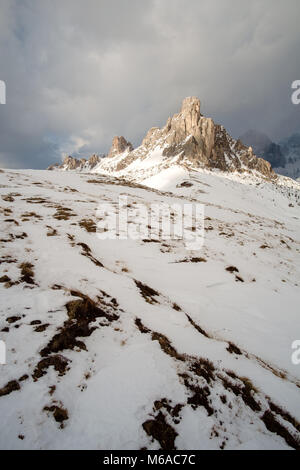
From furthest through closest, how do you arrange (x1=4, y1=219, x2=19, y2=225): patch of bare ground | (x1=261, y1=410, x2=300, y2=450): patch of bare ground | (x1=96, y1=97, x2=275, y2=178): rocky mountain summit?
1. (x1=96, y1=97, x2=275, y2=178): rocky mountain summit
2. (x1=4, y1=219, x2=19, y2=225): patch of bare ground
3. (x1=261, y1=410, x2=300, y2=450): patch of bare ground

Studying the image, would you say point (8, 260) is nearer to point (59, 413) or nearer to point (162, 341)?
point (59, 413)

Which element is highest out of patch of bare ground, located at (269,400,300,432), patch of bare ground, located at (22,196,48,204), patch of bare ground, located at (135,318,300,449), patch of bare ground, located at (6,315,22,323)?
patch of bare ground, located at (22,196,48,204)

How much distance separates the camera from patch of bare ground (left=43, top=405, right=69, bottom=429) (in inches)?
119

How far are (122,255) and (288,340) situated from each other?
27.0 feet

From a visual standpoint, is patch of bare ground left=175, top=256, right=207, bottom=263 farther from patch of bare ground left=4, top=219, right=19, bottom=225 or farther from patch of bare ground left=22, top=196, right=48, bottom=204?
patch of bare ground left=22, top=196, right=48, bottom=204

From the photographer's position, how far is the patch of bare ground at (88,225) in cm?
1380

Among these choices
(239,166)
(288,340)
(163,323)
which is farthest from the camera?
(239,166)

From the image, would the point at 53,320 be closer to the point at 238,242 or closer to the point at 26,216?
the point at 26,216

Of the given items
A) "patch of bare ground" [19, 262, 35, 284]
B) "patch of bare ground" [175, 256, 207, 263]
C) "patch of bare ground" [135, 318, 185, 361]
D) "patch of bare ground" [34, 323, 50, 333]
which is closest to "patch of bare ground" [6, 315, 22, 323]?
"patch of bare ground" [34, 323, 50, 333]

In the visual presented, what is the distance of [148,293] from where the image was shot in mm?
8125

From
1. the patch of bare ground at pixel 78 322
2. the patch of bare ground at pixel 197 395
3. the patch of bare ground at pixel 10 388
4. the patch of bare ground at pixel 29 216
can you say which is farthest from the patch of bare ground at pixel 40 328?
the patch of bare ground at pixel 29 216

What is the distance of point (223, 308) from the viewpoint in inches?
347

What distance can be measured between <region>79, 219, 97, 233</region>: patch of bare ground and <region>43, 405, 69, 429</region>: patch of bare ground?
36.3ft
